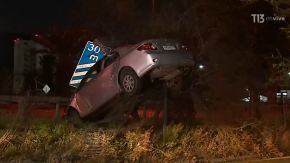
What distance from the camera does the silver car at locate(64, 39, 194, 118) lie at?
408 inches

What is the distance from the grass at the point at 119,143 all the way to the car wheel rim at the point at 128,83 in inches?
50.1

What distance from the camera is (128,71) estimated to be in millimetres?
10766

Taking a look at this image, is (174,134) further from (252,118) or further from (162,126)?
(252,118)

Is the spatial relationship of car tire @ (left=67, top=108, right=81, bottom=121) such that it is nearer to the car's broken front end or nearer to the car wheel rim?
the car wheel rim

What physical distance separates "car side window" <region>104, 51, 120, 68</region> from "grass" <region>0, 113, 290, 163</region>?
211 cm

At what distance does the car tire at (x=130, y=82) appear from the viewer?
10.6 m

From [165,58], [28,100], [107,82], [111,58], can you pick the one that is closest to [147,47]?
[165,58]

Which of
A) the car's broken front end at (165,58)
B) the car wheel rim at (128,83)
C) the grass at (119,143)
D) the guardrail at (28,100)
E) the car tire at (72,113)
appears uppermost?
the car's broken front end at (165,58)

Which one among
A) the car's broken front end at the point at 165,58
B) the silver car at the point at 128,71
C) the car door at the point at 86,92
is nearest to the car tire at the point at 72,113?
the silver car at the point at 128,71

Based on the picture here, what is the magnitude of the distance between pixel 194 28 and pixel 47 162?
25.1 ft

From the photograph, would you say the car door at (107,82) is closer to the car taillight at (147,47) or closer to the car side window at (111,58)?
the car side window at (111,58)

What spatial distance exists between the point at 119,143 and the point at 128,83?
1.95 meters

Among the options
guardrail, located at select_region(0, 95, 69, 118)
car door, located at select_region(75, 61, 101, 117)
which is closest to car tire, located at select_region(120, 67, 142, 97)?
car door, located at select_region(75, 61, 101, 117)

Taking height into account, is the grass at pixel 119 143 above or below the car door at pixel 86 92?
below
